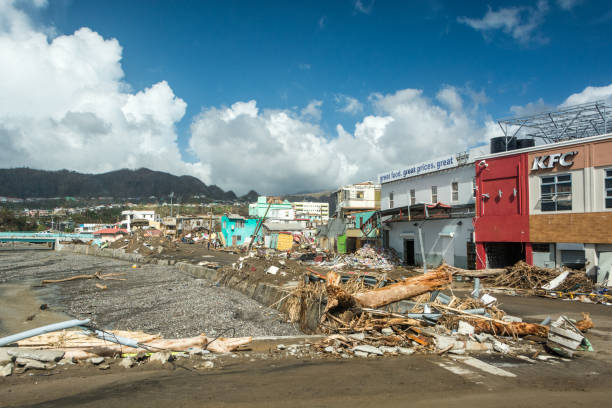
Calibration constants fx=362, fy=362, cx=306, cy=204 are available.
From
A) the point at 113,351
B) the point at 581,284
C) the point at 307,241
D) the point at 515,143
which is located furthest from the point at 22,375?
the point at 307,241

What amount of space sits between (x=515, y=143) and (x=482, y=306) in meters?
16.1

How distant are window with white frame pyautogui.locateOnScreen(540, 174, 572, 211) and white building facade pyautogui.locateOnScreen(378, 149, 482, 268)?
15.2 feet

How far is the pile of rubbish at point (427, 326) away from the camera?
28.7 feet

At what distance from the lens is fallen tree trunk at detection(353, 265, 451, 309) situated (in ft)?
35.7

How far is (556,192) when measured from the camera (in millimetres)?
19078

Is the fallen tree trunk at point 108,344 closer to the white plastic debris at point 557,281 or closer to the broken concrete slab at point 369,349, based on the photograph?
the broken concrete slab at point 369,349

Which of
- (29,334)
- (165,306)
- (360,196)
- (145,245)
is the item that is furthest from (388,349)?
(145,245)

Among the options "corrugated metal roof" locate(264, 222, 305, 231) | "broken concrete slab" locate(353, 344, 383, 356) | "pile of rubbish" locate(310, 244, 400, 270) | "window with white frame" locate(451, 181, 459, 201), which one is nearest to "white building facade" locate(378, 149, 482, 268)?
"window with white frame" locate(451, 181, 459, 201)

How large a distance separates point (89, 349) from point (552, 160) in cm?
2174

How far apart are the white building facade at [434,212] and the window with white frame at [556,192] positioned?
4.65 m

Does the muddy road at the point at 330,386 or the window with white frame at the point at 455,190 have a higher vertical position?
the window with white frame at the point at 455,190

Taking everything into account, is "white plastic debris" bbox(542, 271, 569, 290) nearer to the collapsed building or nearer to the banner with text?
the collapsed building

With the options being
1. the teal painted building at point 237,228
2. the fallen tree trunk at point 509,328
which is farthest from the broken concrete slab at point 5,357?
the teal painted building at point 237,228

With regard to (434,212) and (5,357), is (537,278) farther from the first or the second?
(5,357)
